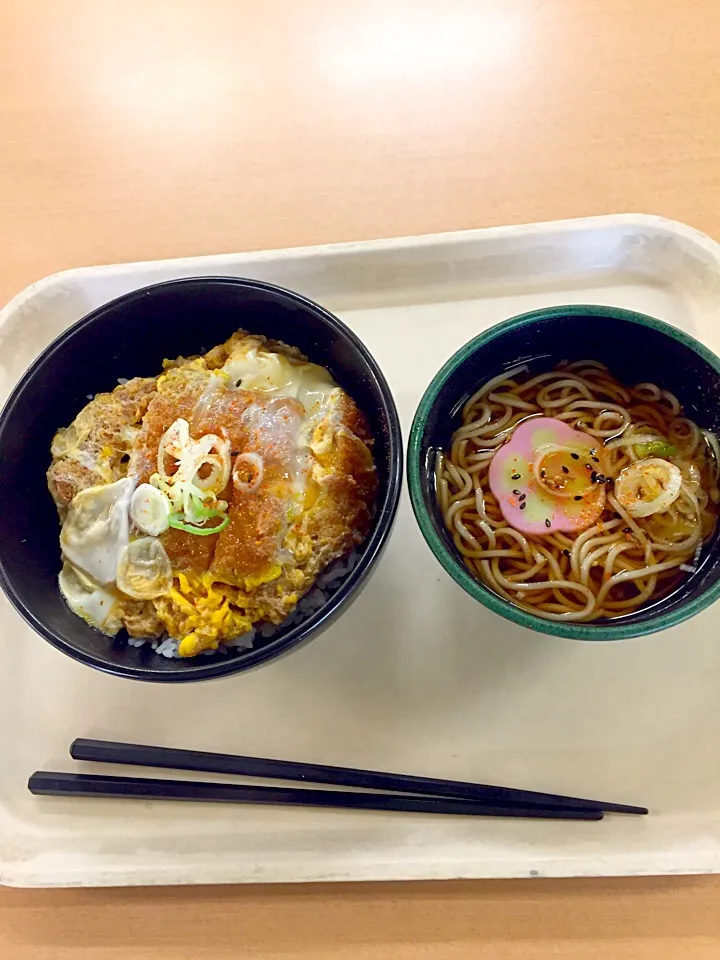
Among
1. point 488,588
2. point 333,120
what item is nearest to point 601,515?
point 488,588

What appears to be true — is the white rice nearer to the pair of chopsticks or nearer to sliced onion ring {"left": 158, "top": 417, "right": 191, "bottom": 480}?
the pair of chopsticks

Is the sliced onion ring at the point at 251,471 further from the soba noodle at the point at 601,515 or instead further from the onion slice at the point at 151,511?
the soba noodle at the point at 601,515

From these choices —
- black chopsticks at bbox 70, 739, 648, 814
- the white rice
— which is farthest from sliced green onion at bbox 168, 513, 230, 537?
black chopsticks at bbox 70, 739, 648, 814

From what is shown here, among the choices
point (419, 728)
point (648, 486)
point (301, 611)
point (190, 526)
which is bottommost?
point (419, 728)


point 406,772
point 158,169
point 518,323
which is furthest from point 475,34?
point 406,772

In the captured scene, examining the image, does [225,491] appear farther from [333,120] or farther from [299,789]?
[333,120]

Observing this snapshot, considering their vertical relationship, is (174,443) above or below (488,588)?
above
